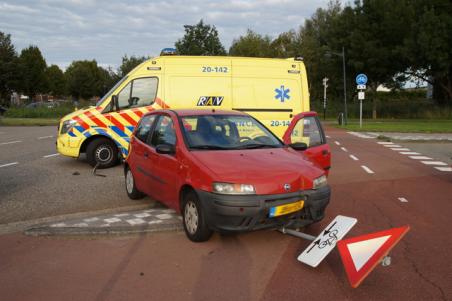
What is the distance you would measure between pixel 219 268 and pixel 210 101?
23.2ft

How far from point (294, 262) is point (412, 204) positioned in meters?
3.44

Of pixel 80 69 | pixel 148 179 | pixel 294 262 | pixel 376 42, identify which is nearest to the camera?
pixel 294 262

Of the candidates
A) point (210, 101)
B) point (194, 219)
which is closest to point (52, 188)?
point (210, 101)

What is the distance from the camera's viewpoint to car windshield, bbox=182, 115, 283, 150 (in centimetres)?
585

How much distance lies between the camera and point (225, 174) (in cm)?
496

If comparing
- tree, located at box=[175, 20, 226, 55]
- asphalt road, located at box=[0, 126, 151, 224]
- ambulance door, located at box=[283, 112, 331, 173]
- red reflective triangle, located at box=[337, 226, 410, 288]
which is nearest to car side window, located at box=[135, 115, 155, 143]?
asphalt road, located at box=[0, 126, 151, 224]

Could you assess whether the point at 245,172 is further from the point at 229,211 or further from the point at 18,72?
the point at 18,72

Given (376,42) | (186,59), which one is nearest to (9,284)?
(186,59)

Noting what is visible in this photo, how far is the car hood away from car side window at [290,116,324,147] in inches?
75.8

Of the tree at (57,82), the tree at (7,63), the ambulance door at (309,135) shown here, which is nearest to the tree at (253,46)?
the tree at (7,63)

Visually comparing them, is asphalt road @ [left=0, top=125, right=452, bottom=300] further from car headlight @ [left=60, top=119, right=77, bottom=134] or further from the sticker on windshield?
car headlight @ [left=60, top=119, right=77, bottom=134]

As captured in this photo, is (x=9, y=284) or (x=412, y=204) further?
(x=412, y=204)

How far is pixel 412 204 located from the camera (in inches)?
289

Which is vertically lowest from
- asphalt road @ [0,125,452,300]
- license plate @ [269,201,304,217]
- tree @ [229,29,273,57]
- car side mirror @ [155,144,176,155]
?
asphalt road @ [0,125,452,300]
